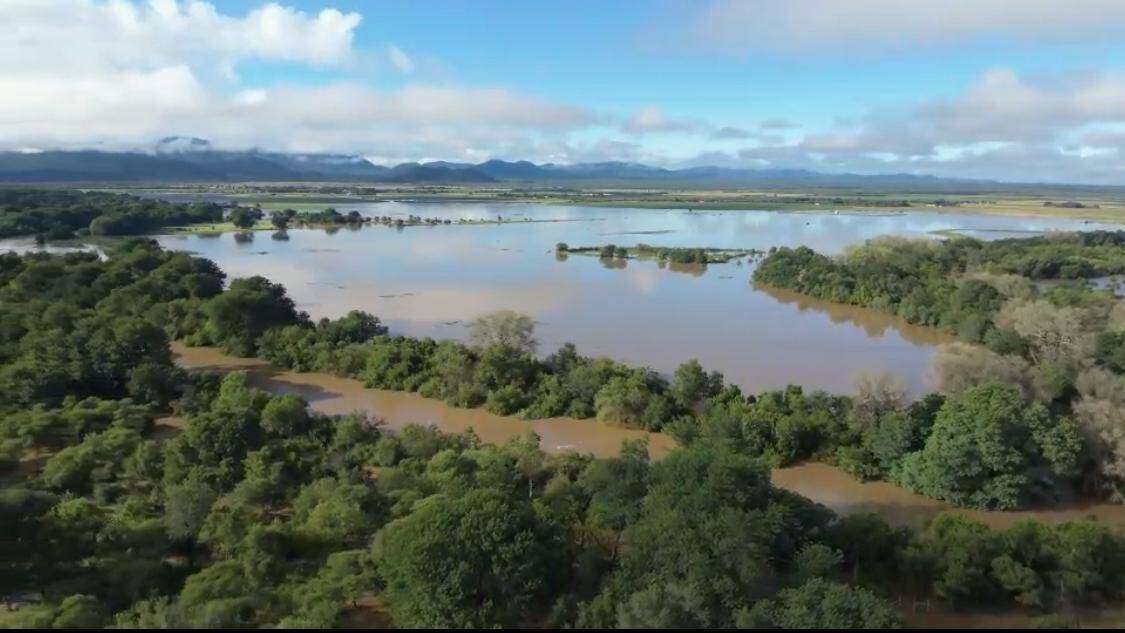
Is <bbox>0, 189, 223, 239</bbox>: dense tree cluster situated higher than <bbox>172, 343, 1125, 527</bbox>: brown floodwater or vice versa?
<bbox>0, 189, 223, 239</bbox>: dense tree cluster

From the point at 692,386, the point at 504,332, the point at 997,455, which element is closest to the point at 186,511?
the point at 504,332

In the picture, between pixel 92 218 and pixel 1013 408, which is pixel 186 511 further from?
pixel 92 218

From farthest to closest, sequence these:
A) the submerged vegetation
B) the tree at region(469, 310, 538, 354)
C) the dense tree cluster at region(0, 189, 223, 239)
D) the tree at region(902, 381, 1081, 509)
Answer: the dense tree cluster at region(0, 189, 223, 239), the submerged vegetation, the tree at region(469, 310, 538, 354), the tree at region(902, 381, 1081, 509)

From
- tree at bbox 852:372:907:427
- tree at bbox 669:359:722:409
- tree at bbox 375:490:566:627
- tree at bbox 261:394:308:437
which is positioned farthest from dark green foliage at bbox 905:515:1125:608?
tree at bbox 261:394:308:437

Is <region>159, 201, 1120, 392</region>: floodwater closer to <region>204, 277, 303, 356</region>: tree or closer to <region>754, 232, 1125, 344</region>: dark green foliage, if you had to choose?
<region>754, 232, 1125, 344</region>: dark green foliage

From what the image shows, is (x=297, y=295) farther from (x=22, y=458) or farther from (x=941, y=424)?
(x=941, y=424)

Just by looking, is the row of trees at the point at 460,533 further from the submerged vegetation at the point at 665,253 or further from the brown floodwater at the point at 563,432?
the submerged vegetation at the point at 665,253
